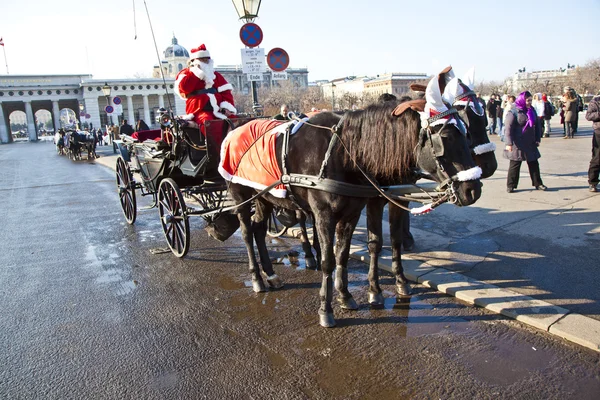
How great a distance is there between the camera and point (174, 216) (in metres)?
5.92

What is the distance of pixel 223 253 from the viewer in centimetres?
627

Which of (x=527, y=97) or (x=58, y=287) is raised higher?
(x=527, y=97)

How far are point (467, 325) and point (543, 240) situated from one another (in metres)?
2.44

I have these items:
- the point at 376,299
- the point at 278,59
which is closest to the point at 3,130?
the point at 278,59

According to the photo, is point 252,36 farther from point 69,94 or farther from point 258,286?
point 69,94

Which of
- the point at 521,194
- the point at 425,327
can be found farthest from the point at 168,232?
the point at 521,194

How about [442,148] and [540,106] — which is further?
[540,106]

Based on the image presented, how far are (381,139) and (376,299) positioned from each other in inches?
64.3

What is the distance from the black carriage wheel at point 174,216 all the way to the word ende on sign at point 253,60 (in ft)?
10.4

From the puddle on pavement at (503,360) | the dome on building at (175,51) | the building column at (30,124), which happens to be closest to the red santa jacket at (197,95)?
the puddle on pavement at (503,360)

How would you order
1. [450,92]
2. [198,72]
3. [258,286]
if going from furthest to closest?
[198,72] → [258,286] → [450,92]

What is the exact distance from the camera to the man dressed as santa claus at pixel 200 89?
19.2 ft

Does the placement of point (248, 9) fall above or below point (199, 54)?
above

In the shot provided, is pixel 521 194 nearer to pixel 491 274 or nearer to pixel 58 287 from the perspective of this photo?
pixel 491 274
